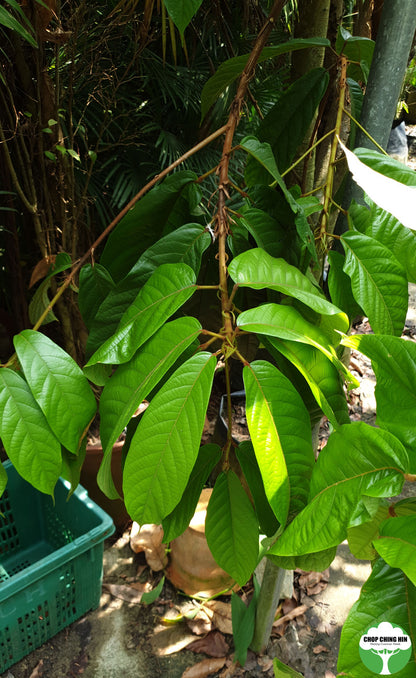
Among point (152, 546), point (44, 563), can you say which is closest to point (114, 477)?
point (152, 546)

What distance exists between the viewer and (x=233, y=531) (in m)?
0.57

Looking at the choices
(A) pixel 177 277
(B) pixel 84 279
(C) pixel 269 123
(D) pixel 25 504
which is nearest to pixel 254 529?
(A) pixel 177 277

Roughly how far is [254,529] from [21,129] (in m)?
1.31

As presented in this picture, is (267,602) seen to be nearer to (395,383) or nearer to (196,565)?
(196,565)

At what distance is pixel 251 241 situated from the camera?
0.73m

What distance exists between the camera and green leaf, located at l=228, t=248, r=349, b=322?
0.49 m

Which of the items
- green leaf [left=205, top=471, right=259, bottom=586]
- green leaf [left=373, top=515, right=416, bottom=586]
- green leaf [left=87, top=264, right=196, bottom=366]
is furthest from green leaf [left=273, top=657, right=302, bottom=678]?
green leaf [left=87, top=264, right=196, bottom=366]

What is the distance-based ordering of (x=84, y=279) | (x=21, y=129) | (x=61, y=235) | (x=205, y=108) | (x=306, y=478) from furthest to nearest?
(x=61, y=235), (x=21, y=129), (x=205, y=108), (x=84, y=279), (x=306, y=478)

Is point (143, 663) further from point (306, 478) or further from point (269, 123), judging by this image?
point (269, 123)

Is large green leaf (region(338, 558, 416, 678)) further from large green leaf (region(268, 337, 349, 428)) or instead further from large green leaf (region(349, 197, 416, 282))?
large green leaf (region(349, 197, 416, 282))

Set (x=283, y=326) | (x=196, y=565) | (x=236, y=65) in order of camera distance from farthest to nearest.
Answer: (x=196, y=565) < (x=236, y=65) < (x=283, y=326)

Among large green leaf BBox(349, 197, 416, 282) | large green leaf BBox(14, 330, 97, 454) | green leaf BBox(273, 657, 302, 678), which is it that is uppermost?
large green leaf BBox(349, 197, 416, 282)

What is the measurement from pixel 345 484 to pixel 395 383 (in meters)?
0.10

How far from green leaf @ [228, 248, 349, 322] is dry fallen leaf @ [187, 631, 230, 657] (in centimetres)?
134
